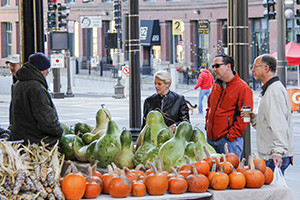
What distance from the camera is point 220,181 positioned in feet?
17.5

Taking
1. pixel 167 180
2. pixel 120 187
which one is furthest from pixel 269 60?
pixel 120 187

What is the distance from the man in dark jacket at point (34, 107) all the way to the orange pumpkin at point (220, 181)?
2.17m

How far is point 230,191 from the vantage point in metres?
5.32

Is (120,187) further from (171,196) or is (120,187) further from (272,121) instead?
(272,121)

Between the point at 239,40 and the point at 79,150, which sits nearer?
the point at 79,150

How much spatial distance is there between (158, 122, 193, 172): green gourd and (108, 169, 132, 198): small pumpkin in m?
1.09

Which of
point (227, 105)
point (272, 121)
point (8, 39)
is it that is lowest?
point (272, 121)

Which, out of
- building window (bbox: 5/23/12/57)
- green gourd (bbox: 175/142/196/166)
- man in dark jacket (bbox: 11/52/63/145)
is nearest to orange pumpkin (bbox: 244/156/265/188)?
green gourd (bbox: 175/142/196/166)

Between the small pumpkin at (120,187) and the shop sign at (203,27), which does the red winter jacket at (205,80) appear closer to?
the shop sign at (203,27)

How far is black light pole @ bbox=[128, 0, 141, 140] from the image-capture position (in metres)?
13.1

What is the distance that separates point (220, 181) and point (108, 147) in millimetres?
1887

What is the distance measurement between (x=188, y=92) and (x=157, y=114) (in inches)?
1289

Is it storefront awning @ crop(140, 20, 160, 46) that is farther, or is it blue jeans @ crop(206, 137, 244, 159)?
storefront awning @ crop(140, 20, 160, 46)

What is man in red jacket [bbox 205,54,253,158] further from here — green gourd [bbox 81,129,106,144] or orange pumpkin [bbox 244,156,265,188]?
orange pumpkin [bbox 244,156,265,188]
